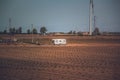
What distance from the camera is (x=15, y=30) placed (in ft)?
495

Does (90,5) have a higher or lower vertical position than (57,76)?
higher

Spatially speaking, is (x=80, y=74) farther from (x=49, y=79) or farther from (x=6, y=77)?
(x=6, y=77)

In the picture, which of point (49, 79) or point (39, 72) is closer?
point (49, 79)

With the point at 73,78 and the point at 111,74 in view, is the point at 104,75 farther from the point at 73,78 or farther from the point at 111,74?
the point at 73,78

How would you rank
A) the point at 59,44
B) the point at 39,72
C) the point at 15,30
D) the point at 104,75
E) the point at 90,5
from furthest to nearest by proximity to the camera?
the point at 15,30 < the point at 90,5 < the point at 59,44 < the point at 39,72 < the point at 104,75

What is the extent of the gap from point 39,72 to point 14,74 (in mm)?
1734

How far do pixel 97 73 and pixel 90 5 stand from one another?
69216 mm

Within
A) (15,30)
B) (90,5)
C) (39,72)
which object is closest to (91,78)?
(39,72)

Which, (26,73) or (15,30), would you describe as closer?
(26,73)

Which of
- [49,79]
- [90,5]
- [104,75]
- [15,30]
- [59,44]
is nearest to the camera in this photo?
[49,79]

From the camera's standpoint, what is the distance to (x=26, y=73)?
17.3 meters

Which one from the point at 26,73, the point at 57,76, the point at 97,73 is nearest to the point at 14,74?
the point at 26,73

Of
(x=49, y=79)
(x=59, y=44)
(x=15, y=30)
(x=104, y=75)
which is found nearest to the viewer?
(x=49, y=79)

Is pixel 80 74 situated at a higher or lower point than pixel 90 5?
lower
